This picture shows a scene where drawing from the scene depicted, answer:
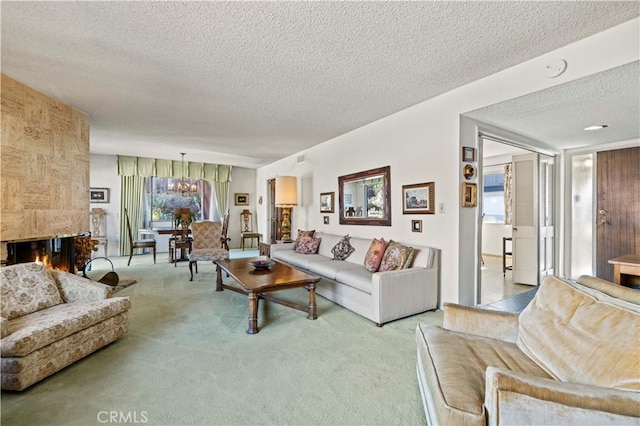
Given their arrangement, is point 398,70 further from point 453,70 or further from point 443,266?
point 443,266

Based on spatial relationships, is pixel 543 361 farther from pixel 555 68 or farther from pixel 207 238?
pixel 207 238

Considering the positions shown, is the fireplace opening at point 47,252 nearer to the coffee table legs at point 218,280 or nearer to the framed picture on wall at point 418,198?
the coffee table legs at point 218,280

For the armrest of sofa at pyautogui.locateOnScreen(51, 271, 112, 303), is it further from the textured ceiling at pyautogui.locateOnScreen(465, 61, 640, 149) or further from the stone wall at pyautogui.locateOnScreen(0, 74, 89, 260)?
the textured ceiling at pyautogui.locateOnScreen(465, 61, 640, 149)

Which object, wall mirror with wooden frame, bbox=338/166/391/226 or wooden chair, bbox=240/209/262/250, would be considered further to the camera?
wooden chair, bbox=240/209/262/250

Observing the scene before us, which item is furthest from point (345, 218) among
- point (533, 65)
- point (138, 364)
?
point (138, 364)

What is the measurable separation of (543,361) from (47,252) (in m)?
4.93

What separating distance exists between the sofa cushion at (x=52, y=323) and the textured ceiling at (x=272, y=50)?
2.13 metres

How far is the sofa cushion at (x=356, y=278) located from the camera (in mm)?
3092

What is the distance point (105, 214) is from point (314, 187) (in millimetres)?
5284

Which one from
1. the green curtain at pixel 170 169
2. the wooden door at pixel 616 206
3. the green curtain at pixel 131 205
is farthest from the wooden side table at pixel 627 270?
the green curtain at pixel 131 205

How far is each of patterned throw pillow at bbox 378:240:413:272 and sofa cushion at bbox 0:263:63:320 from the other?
10.3 ft

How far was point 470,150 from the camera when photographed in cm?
328

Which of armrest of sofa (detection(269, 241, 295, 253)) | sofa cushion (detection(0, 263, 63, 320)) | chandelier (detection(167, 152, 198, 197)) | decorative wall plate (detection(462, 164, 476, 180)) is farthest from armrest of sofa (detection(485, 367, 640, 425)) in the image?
chandelier (detection(167, 152, 198, 197))

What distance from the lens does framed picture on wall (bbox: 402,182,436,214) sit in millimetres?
3492
